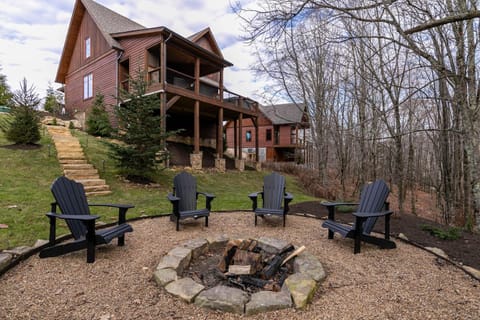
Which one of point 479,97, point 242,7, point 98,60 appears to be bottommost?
point 479,97

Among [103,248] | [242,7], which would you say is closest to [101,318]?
[103,248]

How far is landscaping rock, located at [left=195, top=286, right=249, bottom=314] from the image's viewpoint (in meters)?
1.91

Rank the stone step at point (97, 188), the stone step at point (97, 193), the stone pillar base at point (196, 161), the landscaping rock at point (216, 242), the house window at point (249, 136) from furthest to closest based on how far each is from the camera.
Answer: the house window at point (249, 136)
the stone pillar base at point (196, 161)
the stone step at point (97, 188)
the stone step at point (97, 193)
the landscaping rock at point (216, 242)

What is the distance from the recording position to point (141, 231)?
152 inches

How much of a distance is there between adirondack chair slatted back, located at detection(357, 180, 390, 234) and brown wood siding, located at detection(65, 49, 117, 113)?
1097 centimetres

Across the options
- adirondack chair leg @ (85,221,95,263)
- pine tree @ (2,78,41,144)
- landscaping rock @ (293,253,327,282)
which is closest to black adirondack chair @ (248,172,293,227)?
landscaping rock @ (293,253,327,282)

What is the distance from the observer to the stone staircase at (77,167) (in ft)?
21.8

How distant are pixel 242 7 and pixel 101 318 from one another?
4.21 metres

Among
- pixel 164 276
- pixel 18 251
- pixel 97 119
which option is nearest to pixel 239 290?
pixel 164 276

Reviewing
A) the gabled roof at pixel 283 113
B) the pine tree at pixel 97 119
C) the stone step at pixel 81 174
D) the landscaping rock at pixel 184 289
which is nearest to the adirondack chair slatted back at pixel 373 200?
the landscaping rock at pixel 184 289

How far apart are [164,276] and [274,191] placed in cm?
279

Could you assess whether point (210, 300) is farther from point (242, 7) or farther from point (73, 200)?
point (242, 7)

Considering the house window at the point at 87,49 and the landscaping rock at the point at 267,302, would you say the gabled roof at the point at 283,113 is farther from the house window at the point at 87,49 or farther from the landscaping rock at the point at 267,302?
the landscaping rock at the point at 267,302

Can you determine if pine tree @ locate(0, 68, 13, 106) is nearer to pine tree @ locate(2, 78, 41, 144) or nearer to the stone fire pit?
pine tree @ locate(2, 78, 41, 144)
